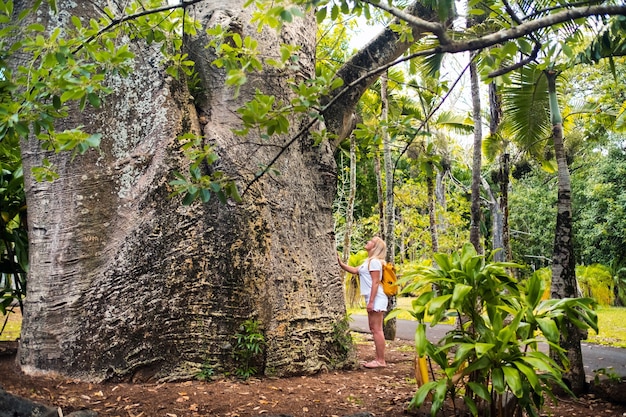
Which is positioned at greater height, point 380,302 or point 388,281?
point 388,281

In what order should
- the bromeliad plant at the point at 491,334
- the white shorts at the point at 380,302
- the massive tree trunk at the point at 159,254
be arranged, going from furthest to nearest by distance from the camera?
the white shorts at the point at 380,302
the massive tree trunk at the point at 159,254
the bromeliad plant at the point at 491,334

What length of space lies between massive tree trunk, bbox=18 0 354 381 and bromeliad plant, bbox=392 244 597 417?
5.30ft

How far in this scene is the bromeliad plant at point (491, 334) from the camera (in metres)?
3.15

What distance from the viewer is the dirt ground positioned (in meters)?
3.73

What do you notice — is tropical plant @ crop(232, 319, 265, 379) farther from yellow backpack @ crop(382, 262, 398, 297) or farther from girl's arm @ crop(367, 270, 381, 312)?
yellow backpack @ crop(382, 262, 398, 297)

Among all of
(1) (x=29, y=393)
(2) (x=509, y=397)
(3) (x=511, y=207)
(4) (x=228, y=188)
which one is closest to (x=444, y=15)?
(4) (x=228, y=188)

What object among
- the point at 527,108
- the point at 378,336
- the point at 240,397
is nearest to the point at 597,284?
the point at 527,108

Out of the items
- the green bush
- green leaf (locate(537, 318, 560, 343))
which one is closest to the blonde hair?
green leaf (locate(537, 318, 560, 343))

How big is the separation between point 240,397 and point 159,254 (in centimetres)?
145

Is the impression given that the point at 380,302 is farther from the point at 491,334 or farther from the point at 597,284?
the point at 597,284

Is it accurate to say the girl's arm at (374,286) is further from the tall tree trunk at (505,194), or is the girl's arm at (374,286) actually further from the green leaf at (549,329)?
the tall tree trunk at (505,194)

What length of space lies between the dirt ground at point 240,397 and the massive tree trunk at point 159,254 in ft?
0.67

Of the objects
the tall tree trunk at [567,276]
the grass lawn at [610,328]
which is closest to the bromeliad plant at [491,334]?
the tall tree trunk at [567,276]

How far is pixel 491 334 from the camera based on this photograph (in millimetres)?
3273
